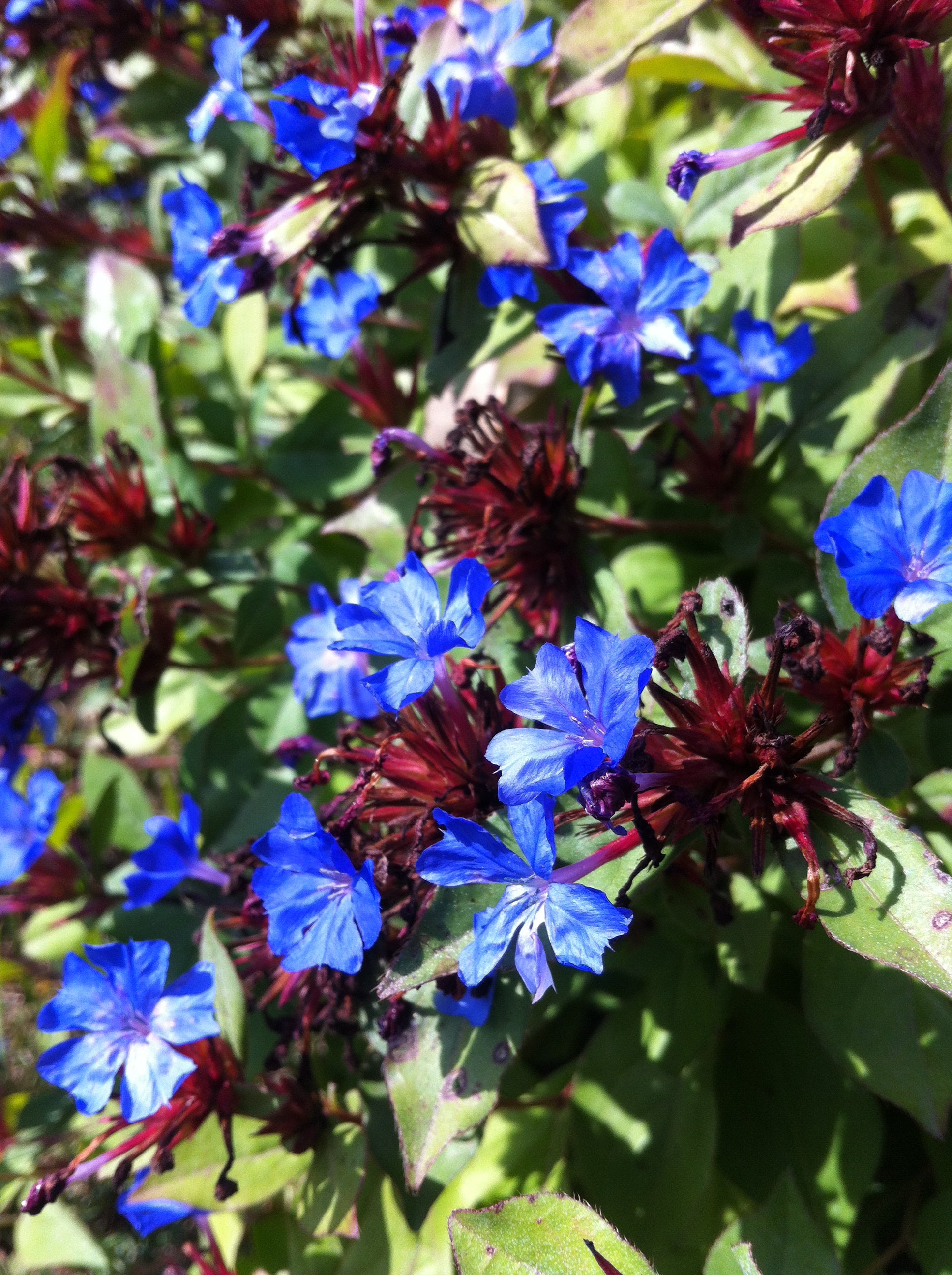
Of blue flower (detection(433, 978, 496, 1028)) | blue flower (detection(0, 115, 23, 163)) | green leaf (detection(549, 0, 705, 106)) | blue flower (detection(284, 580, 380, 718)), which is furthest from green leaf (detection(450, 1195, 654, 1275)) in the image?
blue flower (detection(0, 115, 23, 163))

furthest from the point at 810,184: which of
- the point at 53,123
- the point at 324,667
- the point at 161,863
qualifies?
the point at 53,123

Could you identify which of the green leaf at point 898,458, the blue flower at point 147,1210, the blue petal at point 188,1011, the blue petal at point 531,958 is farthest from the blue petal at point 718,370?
the blue flower at point 147,1210

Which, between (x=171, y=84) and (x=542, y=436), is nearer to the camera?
(x=542, y=436)

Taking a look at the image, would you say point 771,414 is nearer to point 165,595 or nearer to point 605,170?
point 605,170

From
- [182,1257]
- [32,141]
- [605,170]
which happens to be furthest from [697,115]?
[182,1257]

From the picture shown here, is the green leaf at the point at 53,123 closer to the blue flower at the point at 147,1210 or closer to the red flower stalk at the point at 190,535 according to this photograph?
the red flower stalk at the point at 190,535

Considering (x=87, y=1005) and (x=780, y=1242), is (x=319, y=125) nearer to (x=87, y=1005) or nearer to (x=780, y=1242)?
(x=87, y=1005)
